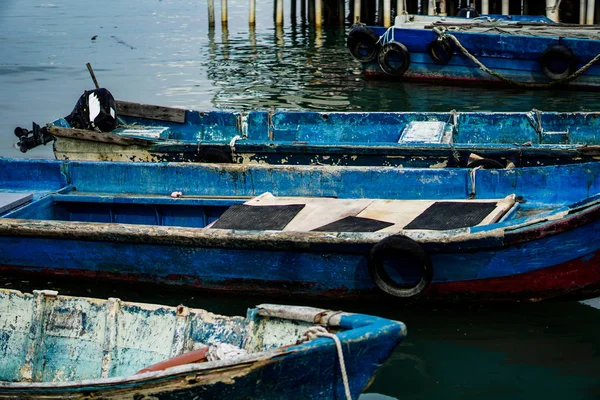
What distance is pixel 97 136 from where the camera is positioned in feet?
35.2

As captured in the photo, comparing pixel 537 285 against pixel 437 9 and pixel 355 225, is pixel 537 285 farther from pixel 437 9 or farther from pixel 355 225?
pixel 437 9

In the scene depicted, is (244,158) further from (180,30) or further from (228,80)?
(180,30)

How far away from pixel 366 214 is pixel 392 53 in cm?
1025

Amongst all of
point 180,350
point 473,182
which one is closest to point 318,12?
point 473,182

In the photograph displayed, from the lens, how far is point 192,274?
25.9ft

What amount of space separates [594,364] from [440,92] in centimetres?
1125

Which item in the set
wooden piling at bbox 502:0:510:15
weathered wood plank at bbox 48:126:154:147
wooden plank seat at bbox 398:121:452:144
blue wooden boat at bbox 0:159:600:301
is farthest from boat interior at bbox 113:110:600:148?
wooden piling at bbox 502:0:510:15

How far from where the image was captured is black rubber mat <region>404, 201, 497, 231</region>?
745 centimetres

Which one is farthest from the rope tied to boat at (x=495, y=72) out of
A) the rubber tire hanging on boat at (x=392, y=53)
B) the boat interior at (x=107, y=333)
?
the boat interior at (x=107, y=333)

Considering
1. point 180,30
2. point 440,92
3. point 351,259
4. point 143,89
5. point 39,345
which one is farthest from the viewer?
point 180,30

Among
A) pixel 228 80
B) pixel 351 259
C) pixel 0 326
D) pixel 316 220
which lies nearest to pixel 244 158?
pixel 316 220

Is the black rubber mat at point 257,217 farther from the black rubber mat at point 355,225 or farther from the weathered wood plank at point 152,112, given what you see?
the weathered wood plank at point 152,112

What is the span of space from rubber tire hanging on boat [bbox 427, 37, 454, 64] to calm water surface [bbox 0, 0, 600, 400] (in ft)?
2.09

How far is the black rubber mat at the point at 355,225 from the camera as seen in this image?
752cm
